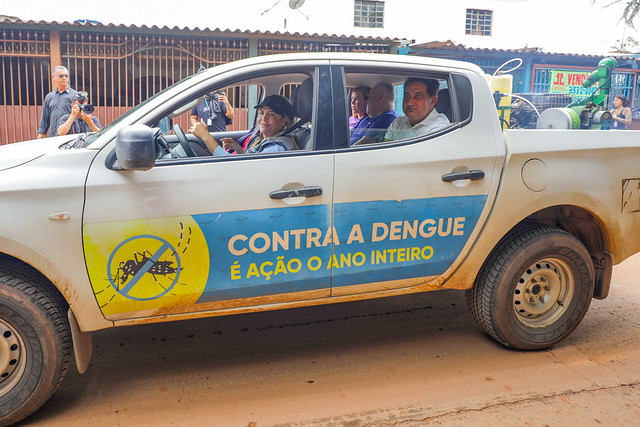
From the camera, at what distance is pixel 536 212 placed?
3.49 metres

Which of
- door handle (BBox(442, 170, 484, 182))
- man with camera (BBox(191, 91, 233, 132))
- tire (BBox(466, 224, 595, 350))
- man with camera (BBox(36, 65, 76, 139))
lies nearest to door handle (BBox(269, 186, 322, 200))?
door handle (BBox(442, 170, 484, 182))

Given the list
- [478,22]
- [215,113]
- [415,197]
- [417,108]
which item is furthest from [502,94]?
[478,22]

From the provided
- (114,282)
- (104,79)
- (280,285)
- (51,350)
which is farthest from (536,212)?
(104,79)

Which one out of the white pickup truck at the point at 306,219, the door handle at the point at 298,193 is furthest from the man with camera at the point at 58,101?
the door handle at the point at 298,193

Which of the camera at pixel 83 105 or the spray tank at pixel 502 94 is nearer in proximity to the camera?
the camera at pixel 83 105

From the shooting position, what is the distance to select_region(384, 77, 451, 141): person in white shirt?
3284 millimetres

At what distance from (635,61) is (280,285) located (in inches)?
597

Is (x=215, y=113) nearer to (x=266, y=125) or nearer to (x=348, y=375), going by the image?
(x=266, y=125)

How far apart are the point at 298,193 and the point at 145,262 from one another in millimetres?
828

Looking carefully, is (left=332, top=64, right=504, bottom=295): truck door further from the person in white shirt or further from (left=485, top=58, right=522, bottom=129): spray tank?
(left=485, top=58, right=522, bottom=129): spray tank

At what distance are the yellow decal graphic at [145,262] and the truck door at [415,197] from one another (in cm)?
77

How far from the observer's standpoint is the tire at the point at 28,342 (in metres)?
2.57

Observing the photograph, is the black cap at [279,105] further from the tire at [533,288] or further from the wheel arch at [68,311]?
the wheel arch at [68,311]

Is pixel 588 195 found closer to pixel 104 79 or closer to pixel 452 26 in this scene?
pixel 104 79
